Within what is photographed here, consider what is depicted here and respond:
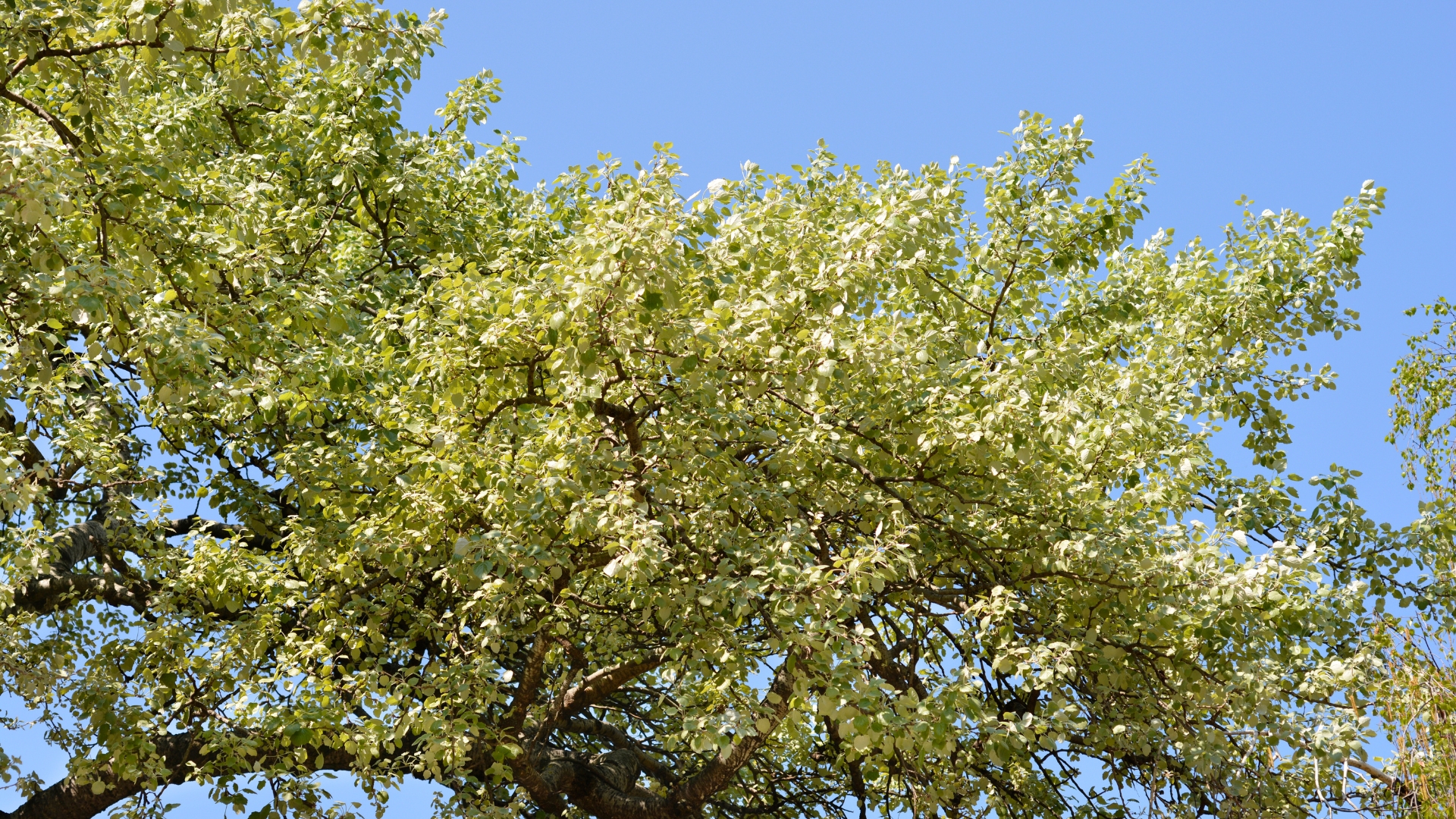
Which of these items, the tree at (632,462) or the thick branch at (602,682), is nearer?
the tree at (632,462)

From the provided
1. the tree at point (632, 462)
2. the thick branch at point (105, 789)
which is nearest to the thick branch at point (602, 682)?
the tree at point (632, 462)

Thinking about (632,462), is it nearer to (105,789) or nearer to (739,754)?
(739,754)

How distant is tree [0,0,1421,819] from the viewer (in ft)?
23.3

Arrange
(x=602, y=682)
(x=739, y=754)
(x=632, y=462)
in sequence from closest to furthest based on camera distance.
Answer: (x=632, y=462), (x=739, y=754), (x=602, y=682)

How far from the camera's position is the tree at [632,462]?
7.10 m

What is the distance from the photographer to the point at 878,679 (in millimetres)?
6836

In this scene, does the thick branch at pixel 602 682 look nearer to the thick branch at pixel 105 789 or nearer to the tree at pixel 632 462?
the tree at pixel 632 462

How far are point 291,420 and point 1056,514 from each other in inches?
220

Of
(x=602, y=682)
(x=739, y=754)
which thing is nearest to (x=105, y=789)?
(x=602, y=682)

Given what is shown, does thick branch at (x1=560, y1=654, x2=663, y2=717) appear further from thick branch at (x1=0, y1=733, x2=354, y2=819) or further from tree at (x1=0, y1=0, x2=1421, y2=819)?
thick branch at (x1=0, y1=733, x2=354, y2=819)

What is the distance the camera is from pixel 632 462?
313 inches

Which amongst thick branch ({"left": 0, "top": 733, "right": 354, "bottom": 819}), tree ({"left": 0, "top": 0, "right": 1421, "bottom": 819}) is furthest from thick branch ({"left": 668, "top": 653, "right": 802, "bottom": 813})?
thick branch ({"left": 0, "top": 733, "right": 354, "bottom": 819})

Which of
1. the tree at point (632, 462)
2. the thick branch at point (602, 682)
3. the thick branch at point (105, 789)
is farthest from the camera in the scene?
the thick branch at point (105, 789)

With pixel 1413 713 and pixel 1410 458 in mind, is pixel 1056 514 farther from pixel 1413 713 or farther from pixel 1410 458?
pixel 1410 458
